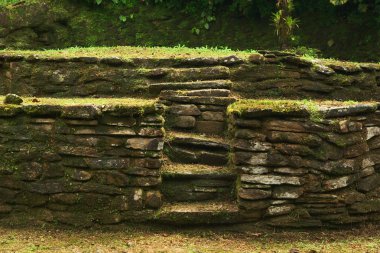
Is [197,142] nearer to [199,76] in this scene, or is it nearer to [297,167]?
[199,76]

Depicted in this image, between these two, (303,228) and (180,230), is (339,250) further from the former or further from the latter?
(180,230)

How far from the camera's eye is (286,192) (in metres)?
6.82

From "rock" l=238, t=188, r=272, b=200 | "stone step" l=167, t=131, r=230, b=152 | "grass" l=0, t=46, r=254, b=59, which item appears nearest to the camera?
"rock" l=238, t=188, r=272, b=200

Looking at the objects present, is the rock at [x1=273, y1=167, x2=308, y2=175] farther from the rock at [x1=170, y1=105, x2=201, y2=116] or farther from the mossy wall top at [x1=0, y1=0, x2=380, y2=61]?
the mossy wall top at [x1=0, y1=0, x2=380, y2=61]

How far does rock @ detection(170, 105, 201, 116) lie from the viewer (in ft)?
25.4

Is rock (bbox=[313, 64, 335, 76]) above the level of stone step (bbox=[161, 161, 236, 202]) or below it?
above

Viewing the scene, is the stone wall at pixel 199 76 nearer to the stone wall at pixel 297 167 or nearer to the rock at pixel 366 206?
the stone wall at pixel 297 167

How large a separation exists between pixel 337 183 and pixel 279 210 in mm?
950

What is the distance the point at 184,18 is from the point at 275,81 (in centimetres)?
477

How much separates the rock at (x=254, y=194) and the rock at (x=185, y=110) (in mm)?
1611

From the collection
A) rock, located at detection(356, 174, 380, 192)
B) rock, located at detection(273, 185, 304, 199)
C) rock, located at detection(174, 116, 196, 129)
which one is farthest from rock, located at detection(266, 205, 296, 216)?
rock, located at detection(174, 116, 196, 129)

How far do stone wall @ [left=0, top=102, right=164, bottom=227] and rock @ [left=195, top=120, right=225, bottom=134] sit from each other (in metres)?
1.26

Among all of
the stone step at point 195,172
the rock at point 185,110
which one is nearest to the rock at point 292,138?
the stone step at point 195,172

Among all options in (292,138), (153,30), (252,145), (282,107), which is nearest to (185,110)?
(252,145)
